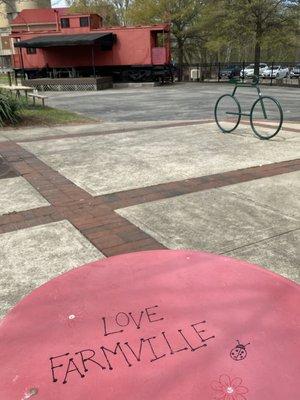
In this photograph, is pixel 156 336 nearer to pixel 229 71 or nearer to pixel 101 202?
pixel 101 202

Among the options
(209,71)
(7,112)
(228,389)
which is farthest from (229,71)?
(228,389)

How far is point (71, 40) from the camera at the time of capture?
89.7 feet

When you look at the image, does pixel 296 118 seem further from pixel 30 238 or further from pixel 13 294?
pixel 13 294

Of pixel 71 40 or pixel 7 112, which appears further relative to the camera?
pixel 71 40

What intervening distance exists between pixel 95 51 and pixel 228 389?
31.2 m

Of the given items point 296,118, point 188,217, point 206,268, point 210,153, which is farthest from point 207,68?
point 206,268

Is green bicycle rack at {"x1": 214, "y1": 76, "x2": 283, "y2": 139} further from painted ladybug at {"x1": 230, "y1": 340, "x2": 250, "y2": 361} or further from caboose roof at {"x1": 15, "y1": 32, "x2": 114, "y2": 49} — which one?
caboose roof at {"x1": 15, "y1": 32, "x2": 114, "y2": 49}

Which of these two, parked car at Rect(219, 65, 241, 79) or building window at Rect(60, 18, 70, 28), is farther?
parked car at Rect(219, 65, 241, 79)

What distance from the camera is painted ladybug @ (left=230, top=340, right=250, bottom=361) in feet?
4.50

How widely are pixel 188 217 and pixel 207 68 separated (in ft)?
110

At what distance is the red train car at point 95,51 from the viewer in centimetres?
2833

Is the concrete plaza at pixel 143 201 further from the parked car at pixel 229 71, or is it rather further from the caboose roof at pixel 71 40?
the parked car at pixel 229 71

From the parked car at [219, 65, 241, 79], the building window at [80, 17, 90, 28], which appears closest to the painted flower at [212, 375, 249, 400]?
the building window at [80, 17, 90, 28]

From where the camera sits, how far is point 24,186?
18.6 ft
